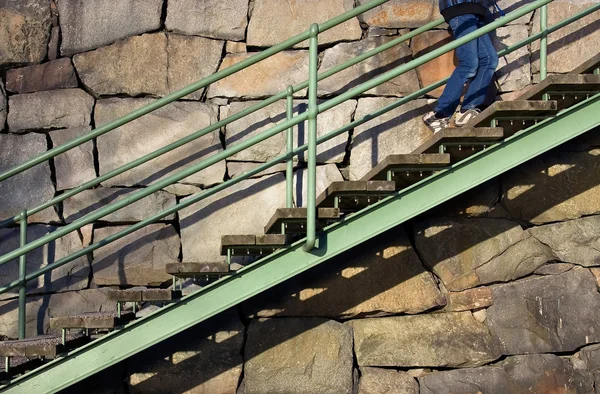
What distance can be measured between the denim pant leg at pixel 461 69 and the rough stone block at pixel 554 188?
785 millimetres

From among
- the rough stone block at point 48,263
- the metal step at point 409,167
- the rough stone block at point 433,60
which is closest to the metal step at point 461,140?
the metal step at point 409,167

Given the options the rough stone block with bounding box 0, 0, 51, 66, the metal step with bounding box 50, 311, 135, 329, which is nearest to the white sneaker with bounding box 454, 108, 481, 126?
the metal step with bounding box 50, 311, 135, 329

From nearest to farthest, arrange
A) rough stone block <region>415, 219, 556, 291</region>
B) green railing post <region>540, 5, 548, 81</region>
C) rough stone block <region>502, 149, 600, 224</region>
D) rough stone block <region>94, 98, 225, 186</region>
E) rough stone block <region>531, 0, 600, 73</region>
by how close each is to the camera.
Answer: green railing post <region>540, 5, 548, 81</region> < rough stone block <region>415, 219, 556, 291</region> < rough stone block <region>502, 149, 600, 224</region> < rough stone block <region>94, 98, 225, 186</region> < rough stone block <region>531, 0, 600, 73</region>

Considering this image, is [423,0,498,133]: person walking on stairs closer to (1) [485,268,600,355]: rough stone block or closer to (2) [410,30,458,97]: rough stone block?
(2) [410,30,458,97]: rough stone block

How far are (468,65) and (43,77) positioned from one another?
325cm

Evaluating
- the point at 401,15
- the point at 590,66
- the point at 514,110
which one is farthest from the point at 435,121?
the point at 514,110

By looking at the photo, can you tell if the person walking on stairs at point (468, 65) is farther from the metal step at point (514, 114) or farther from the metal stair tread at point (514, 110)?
the metal stair tread at point (514, 110)

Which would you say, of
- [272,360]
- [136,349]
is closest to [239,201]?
[272,360]

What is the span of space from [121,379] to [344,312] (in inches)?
63.6

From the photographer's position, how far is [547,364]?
6.91 metres

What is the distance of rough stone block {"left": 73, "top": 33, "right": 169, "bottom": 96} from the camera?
24.9ft

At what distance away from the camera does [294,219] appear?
5891mm

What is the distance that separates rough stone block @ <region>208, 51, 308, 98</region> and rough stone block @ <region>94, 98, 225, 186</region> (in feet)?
0.66

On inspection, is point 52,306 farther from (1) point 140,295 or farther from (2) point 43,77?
(2) point 43,77
